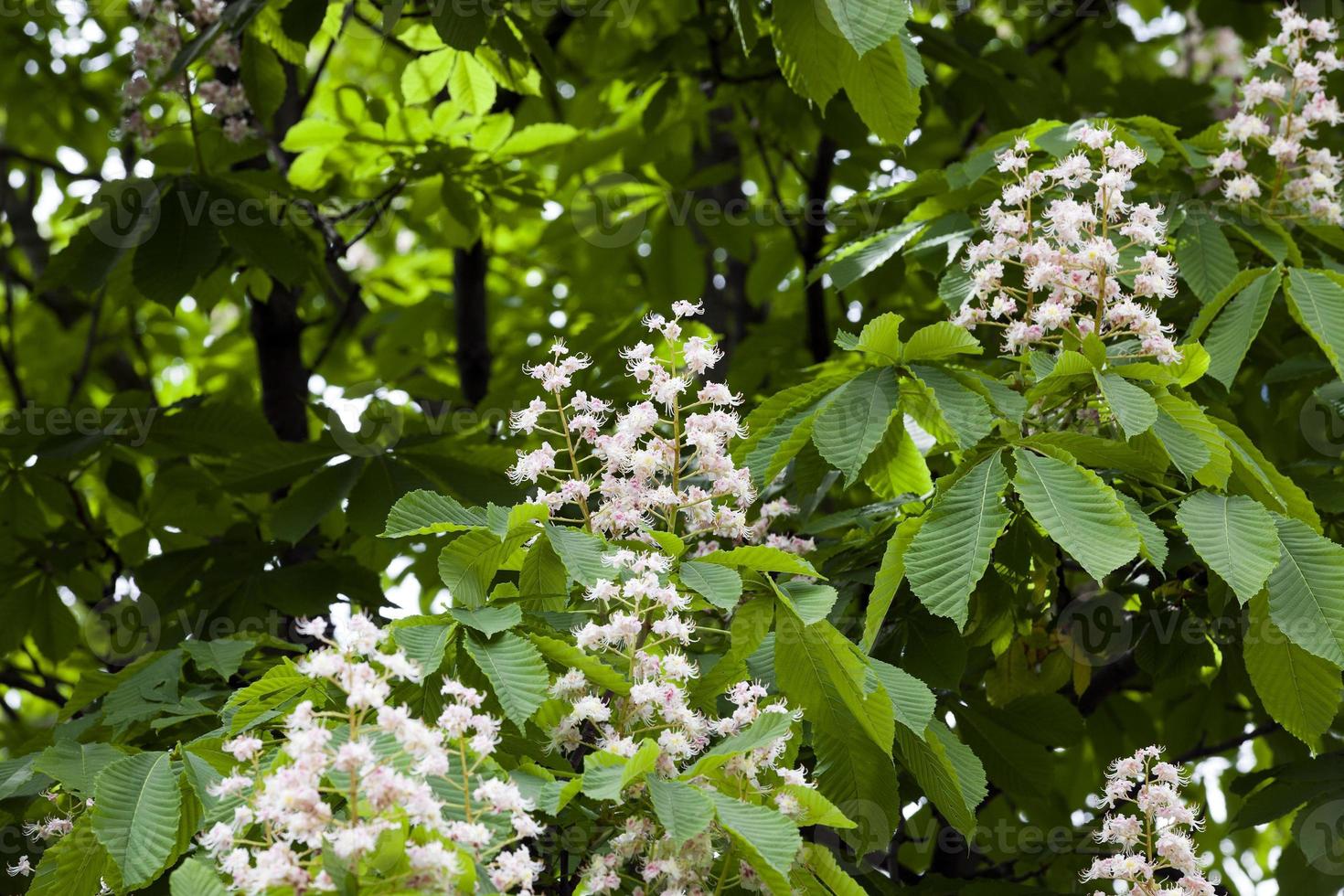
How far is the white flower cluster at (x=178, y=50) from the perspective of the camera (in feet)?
13.3

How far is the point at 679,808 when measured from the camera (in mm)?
1814

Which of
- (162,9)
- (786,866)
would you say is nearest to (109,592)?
(162,9)

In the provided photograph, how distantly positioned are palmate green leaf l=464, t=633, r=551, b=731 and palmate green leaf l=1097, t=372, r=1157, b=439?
1056mm

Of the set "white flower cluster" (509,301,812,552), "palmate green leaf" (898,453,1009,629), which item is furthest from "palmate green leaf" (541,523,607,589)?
"palmate green leaf" (898,453,1009,629)

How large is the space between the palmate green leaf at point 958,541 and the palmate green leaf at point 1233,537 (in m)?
0.32

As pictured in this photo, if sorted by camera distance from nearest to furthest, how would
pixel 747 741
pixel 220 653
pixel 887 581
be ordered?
pixel 747 741, pixel 887 581, pixel 220 653

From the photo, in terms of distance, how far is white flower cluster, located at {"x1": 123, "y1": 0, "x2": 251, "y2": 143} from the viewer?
4059mm

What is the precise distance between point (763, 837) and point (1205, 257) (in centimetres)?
212

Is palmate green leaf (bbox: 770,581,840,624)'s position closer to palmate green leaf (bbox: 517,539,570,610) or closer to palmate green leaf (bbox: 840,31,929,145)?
palmate green leaf (bbox: 517,539,570,610)

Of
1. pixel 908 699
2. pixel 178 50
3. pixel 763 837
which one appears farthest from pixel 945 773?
pixel 178 50

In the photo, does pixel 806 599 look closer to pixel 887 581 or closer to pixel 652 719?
pixel 887 581

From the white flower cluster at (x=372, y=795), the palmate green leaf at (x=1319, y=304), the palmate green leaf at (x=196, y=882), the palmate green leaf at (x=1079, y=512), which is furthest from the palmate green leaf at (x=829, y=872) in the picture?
the palmate green leaf at (x=1319, y=304)

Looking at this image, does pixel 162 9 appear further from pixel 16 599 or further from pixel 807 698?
pixel 807 698

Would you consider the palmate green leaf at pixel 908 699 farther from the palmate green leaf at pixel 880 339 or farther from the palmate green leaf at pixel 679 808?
the palmate green leaf at pixel 880 339
